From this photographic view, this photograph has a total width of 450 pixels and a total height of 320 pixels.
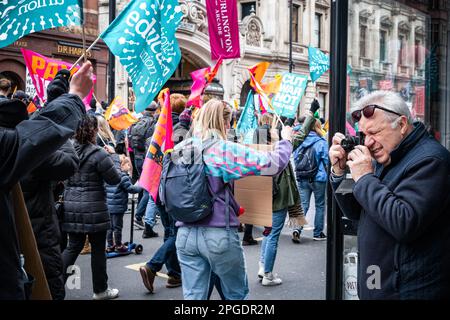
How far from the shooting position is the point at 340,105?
11.3 feet

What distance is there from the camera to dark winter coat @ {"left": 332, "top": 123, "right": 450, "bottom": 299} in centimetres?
224

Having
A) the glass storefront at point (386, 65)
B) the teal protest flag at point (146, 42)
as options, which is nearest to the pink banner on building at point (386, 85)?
the glass storefront at point (386, 65)

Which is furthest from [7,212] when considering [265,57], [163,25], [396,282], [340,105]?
[265,57]

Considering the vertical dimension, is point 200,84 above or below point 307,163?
above

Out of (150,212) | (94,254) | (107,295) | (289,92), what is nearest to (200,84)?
(94,254)

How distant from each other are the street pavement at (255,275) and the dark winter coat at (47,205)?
1722 mm

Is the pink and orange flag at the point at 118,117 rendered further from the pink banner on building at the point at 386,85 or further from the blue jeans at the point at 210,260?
the pink banner on building at the point at 386,85

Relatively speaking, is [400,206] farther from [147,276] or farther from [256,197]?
[147,276]

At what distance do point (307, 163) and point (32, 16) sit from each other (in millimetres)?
5204

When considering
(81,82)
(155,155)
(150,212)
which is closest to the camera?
(81,82)

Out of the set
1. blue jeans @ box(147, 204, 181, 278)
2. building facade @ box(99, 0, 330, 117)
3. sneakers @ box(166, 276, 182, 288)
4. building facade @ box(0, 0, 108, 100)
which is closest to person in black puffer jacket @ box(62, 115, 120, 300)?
blue jeans @ box(147, 204, 181, 278)

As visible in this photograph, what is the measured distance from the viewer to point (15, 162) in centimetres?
202
